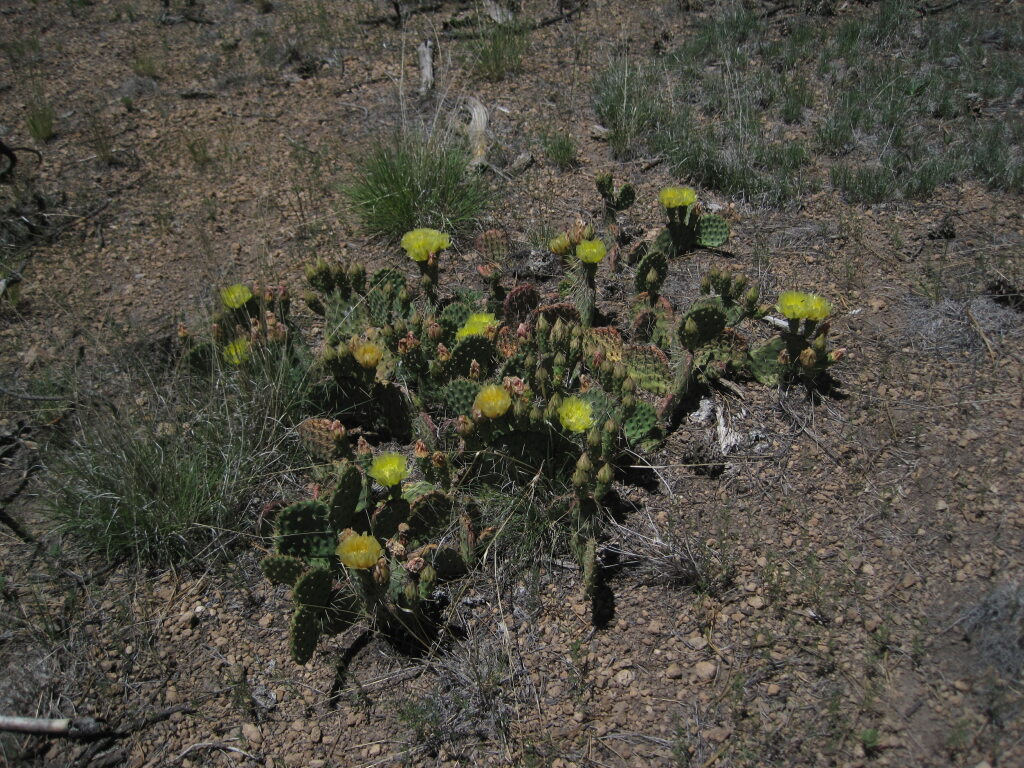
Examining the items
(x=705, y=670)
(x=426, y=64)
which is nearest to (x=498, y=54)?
(x=426, y=64)

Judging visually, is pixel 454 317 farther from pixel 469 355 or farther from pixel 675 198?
pixel 675 198

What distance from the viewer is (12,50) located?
17.6 feet

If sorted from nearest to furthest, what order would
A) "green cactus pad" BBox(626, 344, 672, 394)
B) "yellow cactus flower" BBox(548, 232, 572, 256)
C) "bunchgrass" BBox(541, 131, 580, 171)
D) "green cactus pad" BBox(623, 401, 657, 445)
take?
"green cactus pad" BBox(623, 401, 657, 445)
"green cactus pad" BBox(626, 344, 672, 394)
"yellow cactus flower" BBox(548, 232, 572, 256)
"bunchgrass" BBox(541, 131, 580, 171)

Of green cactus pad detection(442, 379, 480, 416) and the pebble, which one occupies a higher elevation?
green cactus pad detection(442, 379, 480, 416)

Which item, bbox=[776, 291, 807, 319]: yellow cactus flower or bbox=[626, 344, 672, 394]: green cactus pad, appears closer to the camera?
bbox=[776, 291, 807, 319]: yellow cactus flower

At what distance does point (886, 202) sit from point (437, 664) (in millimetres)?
3010

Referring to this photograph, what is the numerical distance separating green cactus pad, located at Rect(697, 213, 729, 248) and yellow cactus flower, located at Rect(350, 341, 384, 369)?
1.64 meters

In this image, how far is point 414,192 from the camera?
390 cm

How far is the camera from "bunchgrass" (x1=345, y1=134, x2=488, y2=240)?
12.8 feet

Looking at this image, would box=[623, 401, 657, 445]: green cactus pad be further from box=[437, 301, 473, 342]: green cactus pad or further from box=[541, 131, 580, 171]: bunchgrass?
box=[541, 131, 580, 171]: bunchgrass

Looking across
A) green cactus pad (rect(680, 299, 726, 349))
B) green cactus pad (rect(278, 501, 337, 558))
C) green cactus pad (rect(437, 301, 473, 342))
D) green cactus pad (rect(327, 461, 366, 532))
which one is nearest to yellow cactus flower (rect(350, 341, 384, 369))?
green cactus pad (rect(437, 301, 473, 342))

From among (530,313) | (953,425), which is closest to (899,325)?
(953,425)

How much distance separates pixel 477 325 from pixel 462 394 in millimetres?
395

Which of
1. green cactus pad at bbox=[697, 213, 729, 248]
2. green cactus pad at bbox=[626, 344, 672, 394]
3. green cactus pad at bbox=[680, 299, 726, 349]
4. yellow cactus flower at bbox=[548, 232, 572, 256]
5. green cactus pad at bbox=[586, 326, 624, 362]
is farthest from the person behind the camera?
green cactus pad at bbox=[697, 213, 729, 248]
